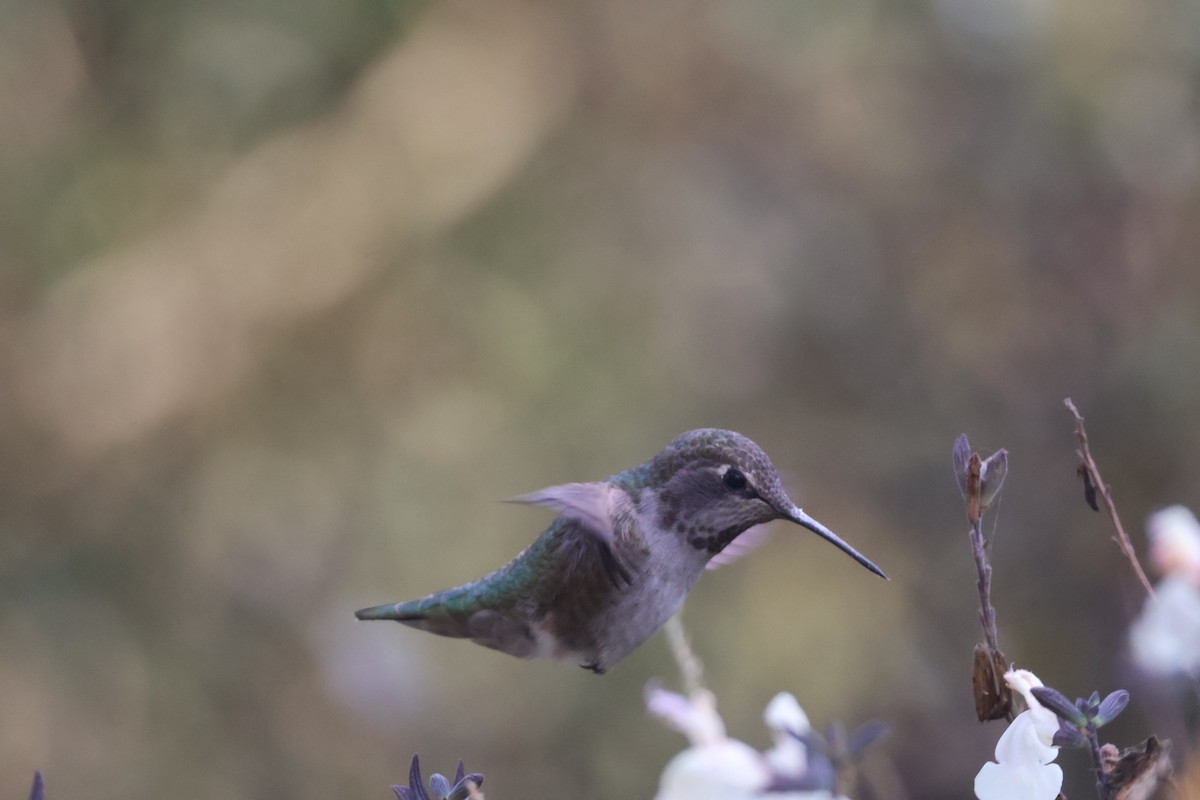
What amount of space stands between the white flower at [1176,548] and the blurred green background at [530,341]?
188 centimetres

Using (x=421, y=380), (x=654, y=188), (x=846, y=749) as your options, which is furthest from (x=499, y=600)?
(x=654, y=188)

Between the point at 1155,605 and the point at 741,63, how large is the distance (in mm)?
3010

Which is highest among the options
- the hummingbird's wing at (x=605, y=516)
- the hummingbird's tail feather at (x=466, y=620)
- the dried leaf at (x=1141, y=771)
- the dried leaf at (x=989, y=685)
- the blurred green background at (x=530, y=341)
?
the blurred green background at (x=530, y=341)

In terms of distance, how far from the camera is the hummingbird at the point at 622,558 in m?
0.86

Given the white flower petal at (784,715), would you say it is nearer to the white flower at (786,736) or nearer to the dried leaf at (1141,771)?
the white flower at (786,736)

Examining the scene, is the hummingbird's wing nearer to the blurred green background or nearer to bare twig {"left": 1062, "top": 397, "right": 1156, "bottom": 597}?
bare twig {"left": 1062, "top": 397, "right": 1156, "bottom": 597}

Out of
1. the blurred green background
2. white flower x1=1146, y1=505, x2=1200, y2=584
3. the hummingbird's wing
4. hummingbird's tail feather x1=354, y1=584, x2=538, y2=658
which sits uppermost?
the blurred green background

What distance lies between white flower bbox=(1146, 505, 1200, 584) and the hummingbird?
0.64ft

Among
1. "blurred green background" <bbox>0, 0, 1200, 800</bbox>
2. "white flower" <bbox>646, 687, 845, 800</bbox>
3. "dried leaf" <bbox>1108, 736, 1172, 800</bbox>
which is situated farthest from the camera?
"blurred green background" <bbox>0, 0, 1200, 800</bbox>

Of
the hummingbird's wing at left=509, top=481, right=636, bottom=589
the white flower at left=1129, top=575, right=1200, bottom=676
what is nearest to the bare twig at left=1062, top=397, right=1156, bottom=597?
the white flower at left=1129, top=575, right=1200, bottom=676

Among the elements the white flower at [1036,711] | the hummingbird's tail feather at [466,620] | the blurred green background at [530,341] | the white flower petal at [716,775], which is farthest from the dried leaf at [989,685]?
the blurred green background at [530,341]

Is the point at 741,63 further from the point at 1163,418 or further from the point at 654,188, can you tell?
the point at 1163,418

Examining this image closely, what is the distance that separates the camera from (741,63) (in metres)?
3.53

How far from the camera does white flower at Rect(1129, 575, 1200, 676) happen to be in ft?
2.36
